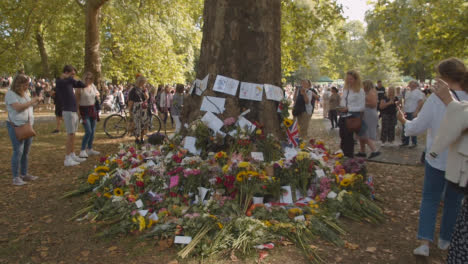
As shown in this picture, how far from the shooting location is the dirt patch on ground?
3.42m

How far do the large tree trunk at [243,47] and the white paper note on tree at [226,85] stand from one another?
7 cm

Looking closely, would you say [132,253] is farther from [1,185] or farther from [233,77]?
[1,185]

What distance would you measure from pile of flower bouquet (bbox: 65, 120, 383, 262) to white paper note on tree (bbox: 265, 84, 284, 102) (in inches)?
20.6

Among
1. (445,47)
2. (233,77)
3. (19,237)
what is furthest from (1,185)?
(445,47)

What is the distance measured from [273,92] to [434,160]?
257cm

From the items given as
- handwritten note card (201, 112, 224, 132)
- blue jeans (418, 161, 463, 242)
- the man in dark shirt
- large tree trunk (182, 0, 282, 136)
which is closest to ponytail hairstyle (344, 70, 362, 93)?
large tree trunk (182, 0, 282, 136)

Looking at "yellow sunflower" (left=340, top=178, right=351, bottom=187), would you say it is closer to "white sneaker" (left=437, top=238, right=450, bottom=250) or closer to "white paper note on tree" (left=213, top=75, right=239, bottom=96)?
"white sneaker" (left=437, top=238, right=450, bottom=250)

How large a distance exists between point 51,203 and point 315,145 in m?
4.26

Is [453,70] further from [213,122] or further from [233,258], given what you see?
[213,122]

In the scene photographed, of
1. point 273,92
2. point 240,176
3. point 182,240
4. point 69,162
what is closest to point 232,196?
point 240,176

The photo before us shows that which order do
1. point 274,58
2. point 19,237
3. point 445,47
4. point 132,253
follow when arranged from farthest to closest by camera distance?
1. point 445,47
2. point 274,58
3. point 19,237
4. point 132,253

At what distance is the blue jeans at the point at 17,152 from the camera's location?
18.7ft

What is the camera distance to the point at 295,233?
3711mm

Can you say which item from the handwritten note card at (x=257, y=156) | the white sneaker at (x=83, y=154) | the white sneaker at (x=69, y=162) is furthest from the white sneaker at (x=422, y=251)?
the white sneaker at (x=83, y=154)
